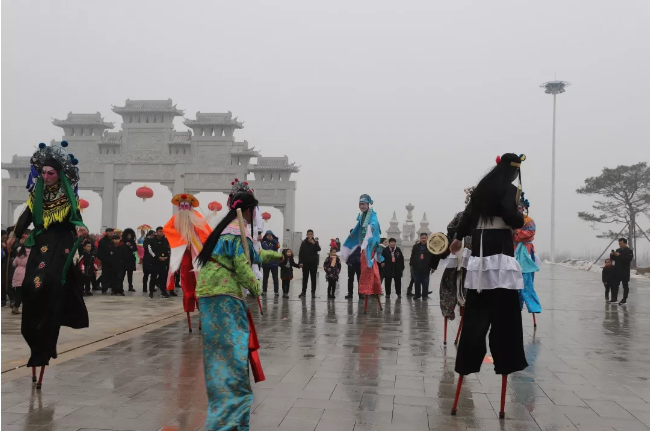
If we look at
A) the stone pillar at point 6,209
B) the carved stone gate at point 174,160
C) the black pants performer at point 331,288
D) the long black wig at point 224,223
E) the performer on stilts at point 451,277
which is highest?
the carved stone gate at point 174,160

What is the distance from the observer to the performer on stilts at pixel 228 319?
11.7 feet

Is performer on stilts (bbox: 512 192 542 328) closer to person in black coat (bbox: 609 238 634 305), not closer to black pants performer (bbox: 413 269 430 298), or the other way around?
black pants performer (bbox: 413 269 430 298)

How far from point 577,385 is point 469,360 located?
4.95 feet

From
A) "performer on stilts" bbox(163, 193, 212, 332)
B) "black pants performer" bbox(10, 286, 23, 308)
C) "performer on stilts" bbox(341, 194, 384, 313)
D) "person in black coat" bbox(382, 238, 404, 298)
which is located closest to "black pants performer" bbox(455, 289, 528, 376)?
"performer on stilts" bbox(163, 193, 212, 332)

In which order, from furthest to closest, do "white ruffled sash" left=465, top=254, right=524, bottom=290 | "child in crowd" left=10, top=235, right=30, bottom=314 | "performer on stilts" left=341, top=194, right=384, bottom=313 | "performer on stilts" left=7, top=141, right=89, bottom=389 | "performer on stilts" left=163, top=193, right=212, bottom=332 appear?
"performer on stilts" left=341, top=194, right=384, bottom=313, "child in crowd" left=10, top=235, right=30, bottom=314, "performer on stilts" left=163, top=193, right=212, bottom=332, "performer on stilts" left=7, top=141, right=89, bottom=389, "white ruffled sash" left=465, top=254, right=524, bottom=290

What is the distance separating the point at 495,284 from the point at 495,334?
1.23 feet

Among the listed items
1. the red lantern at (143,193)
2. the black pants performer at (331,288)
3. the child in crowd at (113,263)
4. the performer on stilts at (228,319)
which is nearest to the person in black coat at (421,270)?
the black pants performer at (331,288)

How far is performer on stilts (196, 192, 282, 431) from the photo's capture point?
3559mm

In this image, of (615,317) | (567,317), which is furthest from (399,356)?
(615,317)

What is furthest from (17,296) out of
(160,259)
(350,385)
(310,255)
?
(350,385)

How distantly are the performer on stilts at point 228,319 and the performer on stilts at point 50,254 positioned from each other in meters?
1.68

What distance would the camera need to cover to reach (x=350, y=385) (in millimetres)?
4914

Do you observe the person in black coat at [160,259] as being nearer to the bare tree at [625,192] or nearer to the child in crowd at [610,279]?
the child in crowd at [610,279]

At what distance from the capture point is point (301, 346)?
6805 mm
